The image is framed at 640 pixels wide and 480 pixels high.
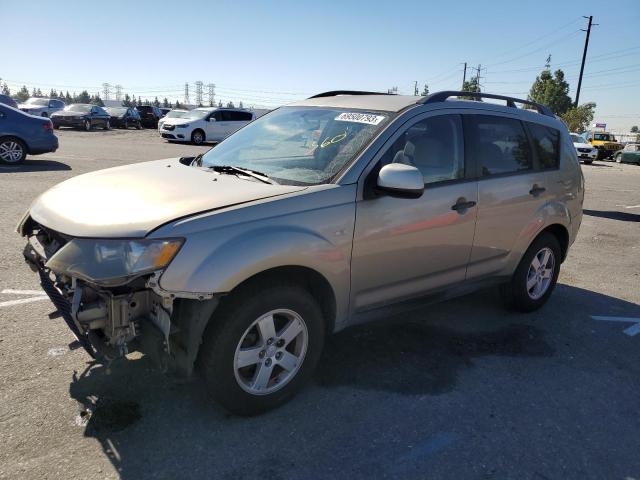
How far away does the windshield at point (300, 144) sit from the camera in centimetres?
335

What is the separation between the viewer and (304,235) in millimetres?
2930

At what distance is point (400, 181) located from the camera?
3090mm

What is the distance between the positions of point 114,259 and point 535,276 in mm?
3841

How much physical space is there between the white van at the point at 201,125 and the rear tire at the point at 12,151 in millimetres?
12091

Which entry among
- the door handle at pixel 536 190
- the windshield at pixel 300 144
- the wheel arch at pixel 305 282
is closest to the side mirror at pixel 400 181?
the windshield at pixel 300 144

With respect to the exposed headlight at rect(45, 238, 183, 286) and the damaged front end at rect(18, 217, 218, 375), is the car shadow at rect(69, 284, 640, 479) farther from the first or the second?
the exposed headlight at rect(45, 238, 183, 286)

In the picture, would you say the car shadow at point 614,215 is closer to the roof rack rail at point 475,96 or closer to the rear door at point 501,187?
the roof rack rail at point 475,96

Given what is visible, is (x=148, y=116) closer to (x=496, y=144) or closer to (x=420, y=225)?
(x=496, y=144)

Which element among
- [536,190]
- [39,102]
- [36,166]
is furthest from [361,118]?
[39,102]

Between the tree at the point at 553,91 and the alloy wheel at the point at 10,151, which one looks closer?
the alloy wheel at the point at 10,151

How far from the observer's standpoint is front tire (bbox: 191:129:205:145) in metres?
24.2

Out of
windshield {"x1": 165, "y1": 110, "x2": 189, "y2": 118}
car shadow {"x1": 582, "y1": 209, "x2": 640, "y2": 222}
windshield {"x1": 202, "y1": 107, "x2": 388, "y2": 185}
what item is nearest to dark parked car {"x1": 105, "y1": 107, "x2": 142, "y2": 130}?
windshield {"x1": 165, "y1": 110, "x2": 189, "y2": 118}

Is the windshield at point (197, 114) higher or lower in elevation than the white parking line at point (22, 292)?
higher

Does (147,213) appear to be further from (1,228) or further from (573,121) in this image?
(573,121)
